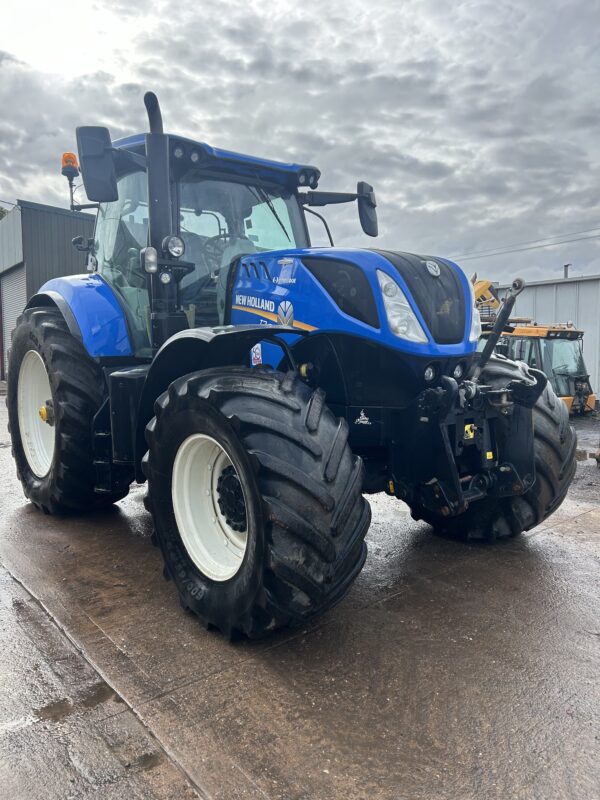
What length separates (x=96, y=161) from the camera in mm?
3574

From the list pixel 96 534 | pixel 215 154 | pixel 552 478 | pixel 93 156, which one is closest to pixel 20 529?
pixel 96 534

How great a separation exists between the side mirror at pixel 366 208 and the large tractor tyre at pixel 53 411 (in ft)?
7.74

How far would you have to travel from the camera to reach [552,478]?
3.89 meters

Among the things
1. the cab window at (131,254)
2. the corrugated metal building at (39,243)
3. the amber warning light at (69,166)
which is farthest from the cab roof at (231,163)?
the corrugated metal building at (39,243)

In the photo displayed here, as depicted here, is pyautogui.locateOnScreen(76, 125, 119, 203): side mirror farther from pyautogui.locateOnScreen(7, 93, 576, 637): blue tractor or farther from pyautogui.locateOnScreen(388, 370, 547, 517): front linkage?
pyautogui.locateOnScreen(388, 370, 547, 517): front linkage

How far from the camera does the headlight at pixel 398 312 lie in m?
3.14

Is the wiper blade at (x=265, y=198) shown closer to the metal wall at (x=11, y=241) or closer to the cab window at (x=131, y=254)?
the cab window at (x=131, y=254)

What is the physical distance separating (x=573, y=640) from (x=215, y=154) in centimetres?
355

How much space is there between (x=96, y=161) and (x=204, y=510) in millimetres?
2081

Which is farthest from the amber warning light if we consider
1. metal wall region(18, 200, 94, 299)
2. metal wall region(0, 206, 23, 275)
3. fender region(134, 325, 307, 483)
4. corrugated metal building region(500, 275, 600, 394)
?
metal wall region(0, 206, 23, 275)

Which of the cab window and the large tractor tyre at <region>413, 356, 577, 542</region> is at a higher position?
the cab window

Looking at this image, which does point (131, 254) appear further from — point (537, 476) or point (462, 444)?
point (537, 476)

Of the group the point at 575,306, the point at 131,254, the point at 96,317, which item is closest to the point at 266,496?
the point at 96,317

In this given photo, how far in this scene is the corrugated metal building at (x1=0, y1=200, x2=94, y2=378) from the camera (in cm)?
1867
